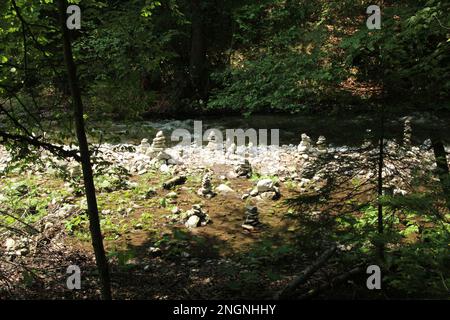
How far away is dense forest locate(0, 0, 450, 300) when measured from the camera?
4.36 m

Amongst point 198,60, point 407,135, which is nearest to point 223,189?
point 407,135

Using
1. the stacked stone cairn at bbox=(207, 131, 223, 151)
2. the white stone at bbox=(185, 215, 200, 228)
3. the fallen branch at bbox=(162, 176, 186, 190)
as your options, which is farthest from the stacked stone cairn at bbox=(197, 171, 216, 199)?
the stacked stone cairn at bbox=(207, 131, 223, 151)

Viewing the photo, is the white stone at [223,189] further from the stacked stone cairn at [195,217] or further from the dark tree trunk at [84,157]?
the dark tree trunk at [84,157]

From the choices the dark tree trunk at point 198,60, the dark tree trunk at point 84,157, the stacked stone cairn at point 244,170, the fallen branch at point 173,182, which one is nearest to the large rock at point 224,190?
the stacked stone cairn at point 244,170

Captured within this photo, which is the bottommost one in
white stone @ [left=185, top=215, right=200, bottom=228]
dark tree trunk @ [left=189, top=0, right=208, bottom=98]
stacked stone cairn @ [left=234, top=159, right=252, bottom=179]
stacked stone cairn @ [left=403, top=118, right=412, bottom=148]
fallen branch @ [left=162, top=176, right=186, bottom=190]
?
white stone @ [left=185, top=215, right=200, bottom=228]

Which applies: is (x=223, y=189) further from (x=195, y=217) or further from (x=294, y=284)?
(x=294, y=284)

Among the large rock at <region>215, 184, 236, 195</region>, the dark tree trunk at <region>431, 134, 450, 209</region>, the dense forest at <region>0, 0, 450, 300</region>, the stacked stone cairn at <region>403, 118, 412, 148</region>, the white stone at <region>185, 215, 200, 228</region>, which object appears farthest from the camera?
the large rock at <region>215, 184, 236, 195</region>

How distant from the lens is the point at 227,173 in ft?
34.3

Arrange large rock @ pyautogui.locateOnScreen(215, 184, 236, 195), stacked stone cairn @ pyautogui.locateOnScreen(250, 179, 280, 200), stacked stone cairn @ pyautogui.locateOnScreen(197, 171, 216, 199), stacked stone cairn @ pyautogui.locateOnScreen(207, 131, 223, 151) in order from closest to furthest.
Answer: stacked stone cairn @ pyautogui.locateOnScreen(250, 179, 280, 200) → stacked stone cairn @ pyautogui.locateOnScreen(197, 171, 216, 199) → large rock @ pyautogui.locateOnScreen(215, 184, 236, 195) → stacked stone cairn @ pyautogui.locateOnScreen(207, 131, 223, 151)

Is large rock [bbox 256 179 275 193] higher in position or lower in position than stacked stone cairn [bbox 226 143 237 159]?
lower

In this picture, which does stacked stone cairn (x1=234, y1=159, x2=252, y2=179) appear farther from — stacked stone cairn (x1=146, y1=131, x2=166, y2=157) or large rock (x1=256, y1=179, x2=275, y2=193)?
stacked stone cairn (x1=146, y1=131, x2=166, y2=157)
